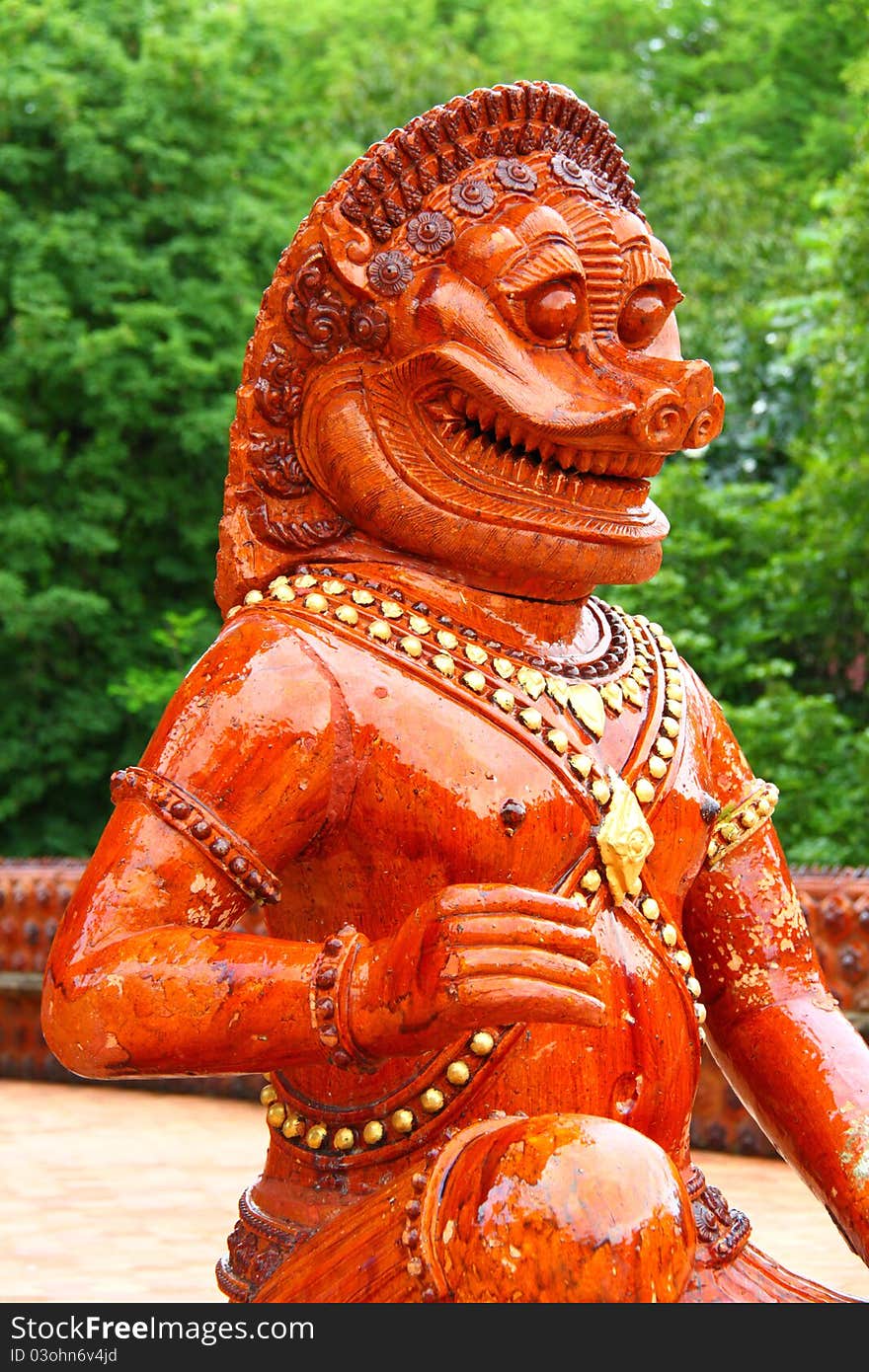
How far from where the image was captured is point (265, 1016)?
2.05 meters

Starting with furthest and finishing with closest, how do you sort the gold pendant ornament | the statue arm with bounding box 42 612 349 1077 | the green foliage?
the green foliage
the gold pendant ornament
the statue arm with bounding box 42 612 349 1077

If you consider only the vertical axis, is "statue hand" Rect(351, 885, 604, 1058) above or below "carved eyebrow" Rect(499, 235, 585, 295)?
below

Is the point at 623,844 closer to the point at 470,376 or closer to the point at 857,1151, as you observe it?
the point at 857,1151

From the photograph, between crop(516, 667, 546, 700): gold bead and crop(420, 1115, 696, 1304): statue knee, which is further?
crop(516, 667, 546, 700): gold bead

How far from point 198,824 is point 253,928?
17.0 ft

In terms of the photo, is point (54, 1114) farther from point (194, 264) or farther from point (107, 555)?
point (194, 264)

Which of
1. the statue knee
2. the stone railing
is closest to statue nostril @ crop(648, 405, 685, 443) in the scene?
the statue knee

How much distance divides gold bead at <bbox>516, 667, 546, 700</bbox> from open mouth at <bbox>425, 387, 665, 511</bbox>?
0.23 metres

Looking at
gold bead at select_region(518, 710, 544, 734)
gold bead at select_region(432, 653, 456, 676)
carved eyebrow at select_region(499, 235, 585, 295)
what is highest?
carved eyebrow at select_region(499, 235, 585, 295)

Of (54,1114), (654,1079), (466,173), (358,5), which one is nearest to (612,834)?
(654,1079)

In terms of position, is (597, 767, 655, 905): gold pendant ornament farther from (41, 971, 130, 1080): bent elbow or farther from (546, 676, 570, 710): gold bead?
(41, 971, 130, 1080): bent elbow

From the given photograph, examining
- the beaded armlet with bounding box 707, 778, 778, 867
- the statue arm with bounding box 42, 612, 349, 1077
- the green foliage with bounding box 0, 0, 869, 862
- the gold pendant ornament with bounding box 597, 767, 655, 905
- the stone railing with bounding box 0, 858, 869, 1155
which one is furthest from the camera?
the green foliage with bounding box 0, 0, 869, 862

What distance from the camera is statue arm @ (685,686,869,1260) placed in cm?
241

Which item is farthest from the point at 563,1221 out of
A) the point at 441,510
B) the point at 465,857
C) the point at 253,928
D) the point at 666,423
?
the point at 253,928
